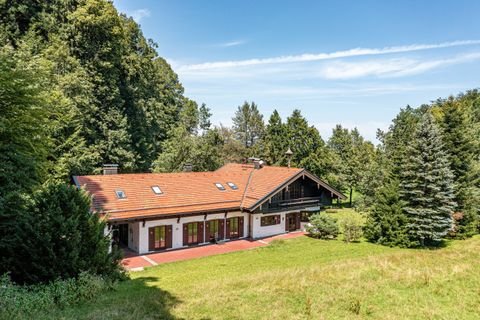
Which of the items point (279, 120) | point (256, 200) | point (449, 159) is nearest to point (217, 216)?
point (256, 200)

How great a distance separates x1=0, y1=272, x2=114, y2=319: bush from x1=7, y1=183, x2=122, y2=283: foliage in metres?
0.55

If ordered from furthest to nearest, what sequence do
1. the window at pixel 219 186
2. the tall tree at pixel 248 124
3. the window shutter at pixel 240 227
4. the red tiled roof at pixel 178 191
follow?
1. the tall tree at pixel 248 124
2. the window at pixel 219 186
3. the window shutter at pixel 240 227
4. the red tiled roof at pixel 178 191

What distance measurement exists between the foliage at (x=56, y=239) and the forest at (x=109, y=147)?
0.11 feet

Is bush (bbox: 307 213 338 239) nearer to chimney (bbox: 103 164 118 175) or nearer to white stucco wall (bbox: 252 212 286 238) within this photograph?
white stucco wall (bbox: 252 212 286 238)

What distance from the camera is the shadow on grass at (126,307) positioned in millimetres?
6712

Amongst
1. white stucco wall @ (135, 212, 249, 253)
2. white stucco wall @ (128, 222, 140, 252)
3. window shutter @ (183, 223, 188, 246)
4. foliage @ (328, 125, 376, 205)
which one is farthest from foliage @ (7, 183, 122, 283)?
foliage @ (328, 125, 376, 205)

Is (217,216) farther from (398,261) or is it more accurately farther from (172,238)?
(398,261)

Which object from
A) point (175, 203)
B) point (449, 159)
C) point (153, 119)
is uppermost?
point (153, 119)

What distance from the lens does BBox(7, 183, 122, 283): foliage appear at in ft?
29.9

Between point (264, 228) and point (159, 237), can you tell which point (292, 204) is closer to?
point (264, 228)

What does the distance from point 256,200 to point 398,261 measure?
11446mm

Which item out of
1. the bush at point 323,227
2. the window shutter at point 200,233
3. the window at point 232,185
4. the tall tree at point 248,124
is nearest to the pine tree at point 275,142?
the tall tree at point 248,124

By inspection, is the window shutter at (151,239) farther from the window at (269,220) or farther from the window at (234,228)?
the window at (269,220)

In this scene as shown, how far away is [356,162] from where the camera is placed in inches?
1577
